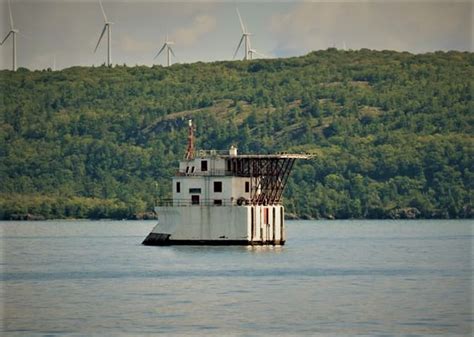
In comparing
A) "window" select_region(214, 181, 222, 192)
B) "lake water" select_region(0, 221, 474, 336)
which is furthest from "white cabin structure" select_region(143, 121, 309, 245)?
Result: "lake water" select_region(0, 221, 474, 336)

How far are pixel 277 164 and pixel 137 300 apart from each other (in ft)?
121

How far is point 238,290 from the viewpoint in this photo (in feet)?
279

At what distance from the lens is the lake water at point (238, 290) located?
70250mm

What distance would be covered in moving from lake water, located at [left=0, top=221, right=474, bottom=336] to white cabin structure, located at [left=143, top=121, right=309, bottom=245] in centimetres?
103

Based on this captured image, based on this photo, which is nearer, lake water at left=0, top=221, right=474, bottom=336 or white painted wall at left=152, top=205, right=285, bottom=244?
lake water at left=0, top=221, right=474, bottom=336

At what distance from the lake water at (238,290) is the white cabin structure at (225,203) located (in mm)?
1027

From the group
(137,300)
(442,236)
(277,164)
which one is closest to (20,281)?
(137,300)

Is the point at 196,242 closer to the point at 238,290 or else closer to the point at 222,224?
the point at 222,224

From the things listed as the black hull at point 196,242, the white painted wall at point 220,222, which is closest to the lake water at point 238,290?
the black hull at point 196,242

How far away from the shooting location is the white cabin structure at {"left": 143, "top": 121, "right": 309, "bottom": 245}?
368ft

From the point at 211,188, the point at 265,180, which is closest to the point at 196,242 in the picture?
the point at 211,188

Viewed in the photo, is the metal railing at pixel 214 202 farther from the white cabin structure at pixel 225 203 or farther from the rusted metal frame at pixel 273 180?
the rusted metal frame at pixel 273 180

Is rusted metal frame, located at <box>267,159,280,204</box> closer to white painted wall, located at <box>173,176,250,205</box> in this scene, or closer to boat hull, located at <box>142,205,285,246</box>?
boat hull, located at <box>142,205,285,246</box>

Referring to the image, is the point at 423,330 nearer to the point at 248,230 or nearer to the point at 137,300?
the point at 137,300
